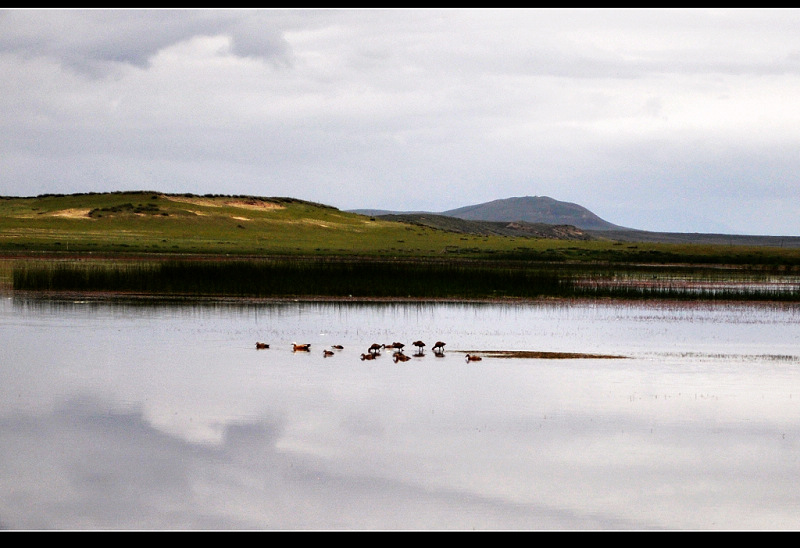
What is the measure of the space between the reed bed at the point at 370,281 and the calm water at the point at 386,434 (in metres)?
16.3

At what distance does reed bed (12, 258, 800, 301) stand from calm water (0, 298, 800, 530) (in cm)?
1635

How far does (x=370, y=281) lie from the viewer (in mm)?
54469

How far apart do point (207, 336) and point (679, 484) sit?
18202mm

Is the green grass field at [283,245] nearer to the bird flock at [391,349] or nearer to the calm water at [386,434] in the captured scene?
the bird flock at [391,349]

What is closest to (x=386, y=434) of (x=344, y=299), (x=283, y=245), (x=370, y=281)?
(x=344, y=299)

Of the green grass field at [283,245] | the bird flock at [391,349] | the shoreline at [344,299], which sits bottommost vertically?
the bird flock at [391,349]

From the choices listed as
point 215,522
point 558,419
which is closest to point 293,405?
point 558,419

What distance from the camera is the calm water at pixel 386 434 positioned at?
1384 centimetres

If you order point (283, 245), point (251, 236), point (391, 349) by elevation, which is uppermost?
point (251, 236)

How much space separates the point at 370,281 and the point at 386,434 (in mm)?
36718

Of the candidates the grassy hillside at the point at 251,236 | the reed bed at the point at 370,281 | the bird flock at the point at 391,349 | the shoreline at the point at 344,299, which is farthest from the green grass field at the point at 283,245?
the bird flock at the point at 391,349

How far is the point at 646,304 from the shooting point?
4569 centimetres

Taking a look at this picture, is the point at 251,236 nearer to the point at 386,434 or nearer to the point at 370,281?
the point at 370,281
